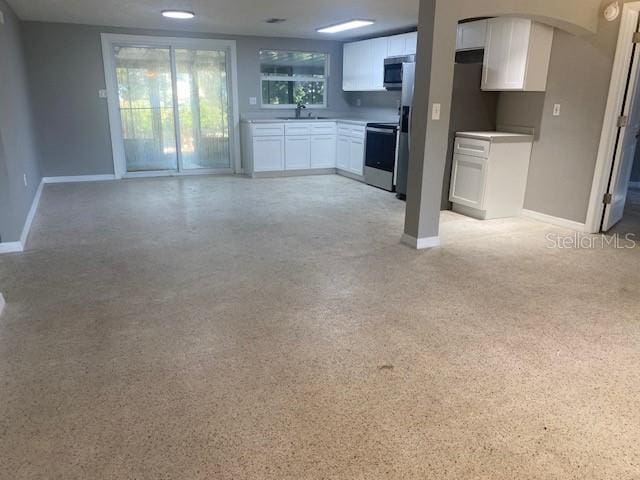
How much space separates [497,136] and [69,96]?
19.3ft

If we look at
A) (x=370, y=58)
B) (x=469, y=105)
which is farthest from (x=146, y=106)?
(x=469, y=105)

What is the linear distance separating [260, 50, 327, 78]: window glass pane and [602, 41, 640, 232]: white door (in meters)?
5.08

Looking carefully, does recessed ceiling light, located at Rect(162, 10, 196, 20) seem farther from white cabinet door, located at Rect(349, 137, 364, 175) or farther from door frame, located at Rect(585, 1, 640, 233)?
door frame, located at Rect(585, 1, 640, 233)

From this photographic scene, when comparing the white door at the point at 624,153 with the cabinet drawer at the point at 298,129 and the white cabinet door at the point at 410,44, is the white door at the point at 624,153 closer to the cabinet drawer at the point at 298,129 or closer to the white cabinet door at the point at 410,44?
the white cabinet door at the point at 410,44

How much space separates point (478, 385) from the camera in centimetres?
210

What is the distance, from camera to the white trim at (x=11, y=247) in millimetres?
3773

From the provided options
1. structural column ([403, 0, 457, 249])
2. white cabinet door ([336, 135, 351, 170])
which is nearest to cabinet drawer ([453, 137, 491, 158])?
structural column ([403, 0, 457, 249])

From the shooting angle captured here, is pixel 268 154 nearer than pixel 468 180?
No

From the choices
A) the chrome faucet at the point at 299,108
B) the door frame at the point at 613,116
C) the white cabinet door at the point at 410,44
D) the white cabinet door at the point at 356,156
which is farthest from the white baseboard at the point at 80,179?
the door frame at the point at 613,116

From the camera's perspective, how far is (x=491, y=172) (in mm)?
Answer: 4852

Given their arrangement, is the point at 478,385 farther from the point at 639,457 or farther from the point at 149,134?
the point at 149,134

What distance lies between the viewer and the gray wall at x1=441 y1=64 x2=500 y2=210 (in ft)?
16.5

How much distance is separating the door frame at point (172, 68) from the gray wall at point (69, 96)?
8 centimetres

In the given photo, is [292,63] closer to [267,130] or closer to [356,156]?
[267,130]
